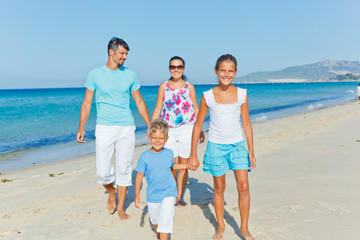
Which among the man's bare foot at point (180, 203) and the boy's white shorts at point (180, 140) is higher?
the boy's white shorts at point (180, 140)

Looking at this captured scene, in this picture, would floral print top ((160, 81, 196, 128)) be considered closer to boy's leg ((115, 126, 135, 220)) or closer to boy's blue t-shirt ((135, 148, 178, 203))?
boy's leg ((115, 126, 135, 220))

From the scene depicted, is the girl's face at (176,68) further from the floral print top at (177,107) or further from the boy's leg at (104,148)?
the boy's leg at (104,148)

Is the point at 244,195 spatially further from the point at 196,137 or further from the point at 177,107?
the point at 177,107

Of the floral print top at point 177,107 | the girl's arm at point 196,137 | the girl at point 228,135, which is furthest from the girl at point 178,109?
the girl at point 228,135

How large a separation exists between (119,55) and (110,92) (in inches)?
19.9

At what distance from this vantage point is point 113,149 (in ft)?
13.7

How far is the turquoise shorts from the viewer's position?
3.35 meters

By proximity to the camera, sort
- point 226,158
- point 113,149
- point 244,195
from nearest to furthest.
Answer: point 244,195 < point 226,158 < point 113,149

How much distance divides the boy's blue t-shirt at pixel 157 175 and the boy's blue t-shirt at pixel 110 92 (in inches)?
41.8

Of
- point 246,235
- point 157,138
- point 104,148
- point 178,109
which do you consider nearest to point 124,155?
point 104,148

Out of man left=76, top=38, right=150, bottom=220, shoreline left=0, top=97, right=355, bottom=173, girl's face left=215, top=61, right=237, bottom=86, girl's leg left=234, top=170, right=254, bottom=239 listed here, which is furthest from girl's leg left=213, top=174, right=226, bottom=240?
shoreline left=0, top=97, right=355, bottom=173

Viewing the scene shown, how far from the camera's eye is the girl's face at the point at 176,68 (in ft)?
14.9

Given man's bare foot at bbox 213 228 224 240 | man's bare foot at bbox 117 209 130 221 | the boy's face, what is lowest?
man's bare foot at bbox 117 209 130 221

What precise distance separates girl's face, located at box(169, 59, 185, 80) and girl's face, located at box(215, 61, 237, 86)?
123 centimetres
